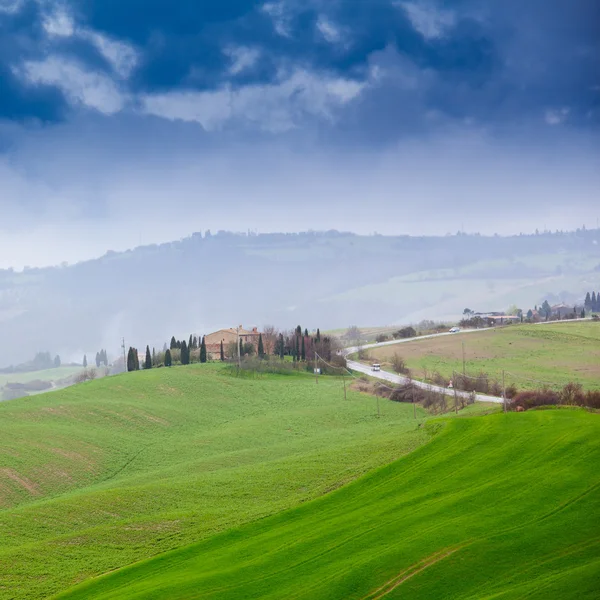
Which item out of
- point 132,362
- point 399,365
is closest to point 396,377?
point 399,365

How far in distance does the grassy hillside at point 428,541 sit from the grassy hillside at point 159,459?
1879mm

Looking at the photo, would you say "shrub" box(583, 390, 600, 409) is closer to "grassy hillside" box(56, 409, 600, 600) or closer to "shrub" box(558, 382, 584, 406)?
"shrub" box(558, 382, 584, 406)

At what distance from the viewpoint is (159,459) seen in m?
53.8

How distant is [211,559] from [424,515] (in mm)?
7890

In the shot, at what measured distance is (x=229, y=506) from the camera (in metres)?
34.0

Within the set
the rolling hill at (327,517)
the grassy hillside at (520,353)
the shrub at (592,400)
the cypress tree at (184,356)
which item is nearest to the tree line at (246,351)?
the cypress tree at (184,356)

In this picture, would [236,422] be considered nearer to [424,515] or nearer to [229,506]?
[229,506]

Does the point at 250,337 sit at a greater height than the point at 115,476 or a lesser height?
greater

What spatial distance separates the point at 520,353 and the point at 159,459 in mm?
54860

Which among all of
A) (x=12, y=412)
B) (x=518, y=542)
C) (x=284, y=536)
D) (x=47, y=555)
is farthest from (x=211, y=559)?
(x=12, y=412)

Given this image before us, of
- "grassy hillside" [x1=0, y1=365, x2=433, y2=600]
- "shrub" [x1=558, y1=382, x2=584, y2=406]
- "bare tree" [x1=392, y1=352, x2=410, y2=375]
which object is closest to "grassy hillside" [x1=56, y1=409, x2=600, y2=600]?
"grassy hillside" [x1=0, y1=365, x2=433, y2=600]

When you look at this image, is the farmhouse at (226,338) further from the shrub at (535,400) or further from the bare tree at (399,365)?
the shrub at (535,400)

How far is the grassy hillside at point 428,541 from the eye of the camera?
22672mm

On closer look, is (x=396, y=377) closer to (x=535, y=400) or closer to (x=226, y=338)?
(x=226, y=338)
